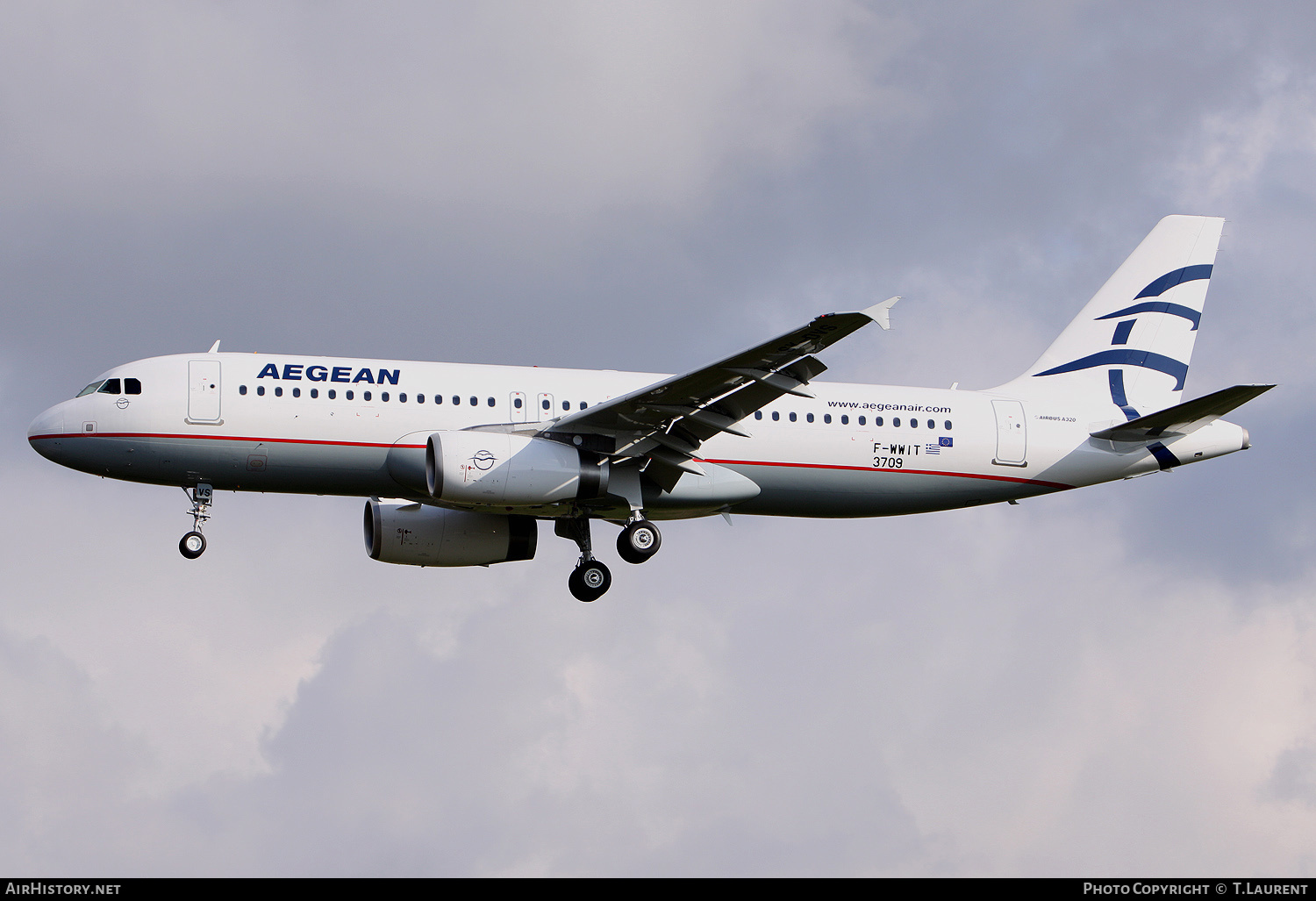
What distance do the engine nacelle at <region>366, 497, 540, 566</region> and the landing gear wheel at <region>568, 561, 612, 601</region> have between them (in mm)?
3082

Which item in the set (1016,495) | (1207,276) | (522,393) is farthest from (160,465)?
(1207,276)

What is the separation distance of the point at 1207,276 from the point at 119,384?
28.9 meters

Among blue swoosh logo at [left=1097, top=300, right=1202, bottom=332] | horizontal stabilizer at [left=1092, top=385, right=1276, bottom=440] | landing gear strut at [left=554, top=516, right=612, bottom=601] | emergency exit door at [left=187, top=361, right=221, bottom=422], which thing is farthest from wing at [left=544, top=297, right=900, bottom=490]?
blue swoosh logo at [left=1097, top=300, right=1202, bottom=332]

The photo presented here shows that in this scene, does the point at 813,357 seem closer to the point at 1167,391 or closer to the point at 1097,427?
the point at 1097,427

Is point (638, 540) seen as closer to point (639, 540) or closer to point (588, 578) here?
point (639, 540)

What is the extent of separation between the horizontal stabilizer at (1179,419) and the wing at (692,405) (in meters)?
8.41

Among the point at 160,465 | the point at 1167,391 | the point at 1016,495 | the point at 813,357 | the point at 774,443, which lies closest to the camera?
the point at 813,357

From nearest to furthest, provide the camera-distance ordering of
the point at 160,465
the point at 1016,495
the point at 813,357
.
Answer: the point at 813,357
the point at 160,465
the point at 1016,495

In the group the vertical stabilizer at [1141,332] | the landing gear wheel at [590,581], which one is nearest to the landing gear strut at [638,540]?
the landing gear wheel at [590,581]

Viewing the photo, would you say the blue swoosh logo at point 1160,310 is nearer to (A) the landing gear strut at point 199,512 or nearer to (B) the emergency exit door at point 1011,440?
(B) the emergency exit door at point 1011,440

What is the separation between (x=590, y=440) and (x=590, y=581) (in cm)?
402

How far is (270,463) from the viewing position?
35000mm

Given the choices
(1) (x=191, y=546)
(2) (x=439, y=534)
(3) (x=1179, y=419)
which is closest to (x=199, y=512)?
(1) (x=191, y=546)

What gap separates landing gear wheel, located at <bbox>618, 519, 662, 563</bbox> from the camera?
119 feet
